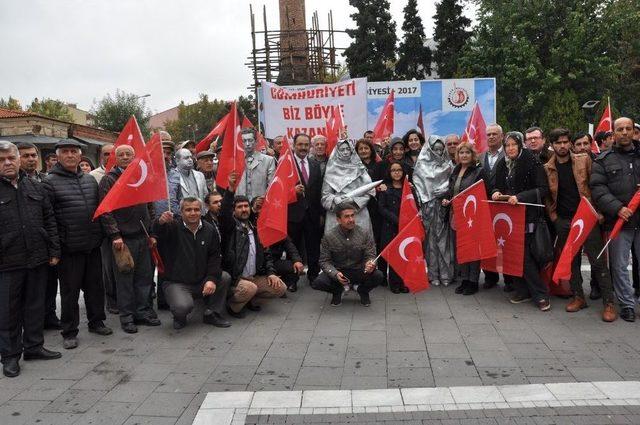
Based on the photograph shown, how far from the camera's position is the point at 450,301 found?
637 centimetres

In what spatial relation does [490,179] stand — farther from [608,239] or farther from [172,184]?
[172,184]

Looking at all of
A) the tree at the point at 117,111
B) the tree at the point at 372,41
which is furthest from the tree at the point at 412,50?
the tree at the point at 117,111

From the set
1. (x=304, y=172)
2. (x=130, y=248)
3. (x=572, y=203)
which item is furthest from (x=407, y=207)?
(x=130, y=248)

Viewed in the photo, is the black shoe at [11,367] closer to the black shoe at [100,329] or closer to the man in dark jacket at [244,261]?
the black shoe at [100,329]

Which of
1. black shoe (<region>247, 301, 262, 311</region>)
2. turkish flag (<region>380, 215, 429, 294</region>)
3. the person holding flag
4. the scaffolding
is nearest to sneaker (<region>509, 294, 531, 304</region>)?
the person holding flag

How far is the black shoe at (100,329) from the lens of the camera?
5.52 meters

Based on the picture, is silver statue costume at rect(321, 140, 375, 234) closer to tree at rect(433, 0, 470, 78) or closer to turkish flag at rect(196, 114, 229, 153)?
turkish flag at rect(196, 114, 229, 153)

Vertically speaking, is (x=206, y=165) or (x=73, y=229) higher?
(x=206, y=165)

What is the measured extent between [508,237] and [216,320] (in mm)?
3514

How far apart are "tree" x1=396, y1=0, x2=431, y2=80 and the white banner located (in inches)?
1038

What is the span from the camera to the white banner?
10.3 m

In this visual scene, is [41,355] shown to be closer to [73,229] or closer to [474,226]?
[73,229]

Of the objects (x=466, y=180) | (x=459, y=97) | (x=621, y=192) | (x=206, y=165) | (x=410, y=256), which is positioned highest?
(x=459, y=97)

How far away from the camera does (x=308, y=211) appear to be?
721 centimetres
